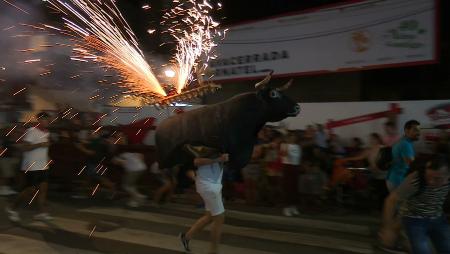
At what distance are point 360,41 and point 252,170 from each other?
4.71 metres

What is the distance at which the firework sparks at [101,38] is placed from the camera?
7.98 meters

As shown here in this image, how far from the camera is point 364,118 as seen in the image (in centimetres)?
1030

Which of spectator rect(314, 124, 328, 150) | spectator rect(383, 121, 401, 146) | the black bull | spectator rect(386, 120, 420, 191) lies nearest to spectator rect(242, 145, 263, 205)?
spectator rect(314, 124, 328, 150)

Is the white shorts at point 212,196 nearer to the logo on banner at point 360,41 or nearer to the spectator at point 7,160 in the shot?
the spectator at point 7,160

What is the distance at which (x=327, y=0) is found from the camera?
14.0 meters

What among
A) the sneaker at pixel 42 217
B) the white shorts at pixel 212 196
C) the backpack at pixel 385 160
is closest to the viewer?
the white shorts at pixel 212 196

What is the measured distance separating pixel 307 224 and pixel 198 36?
4.43 metres

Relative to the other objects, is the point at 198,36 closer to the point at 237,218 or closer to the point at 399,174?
the point at 237,218

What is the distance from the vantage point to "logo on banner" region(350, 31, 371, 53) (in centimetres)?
1224

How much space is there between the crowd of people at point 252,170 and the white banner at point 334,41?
9.29 feet

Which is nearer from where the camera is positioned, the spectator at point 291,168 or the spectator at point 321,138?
the spectator at point 291,168

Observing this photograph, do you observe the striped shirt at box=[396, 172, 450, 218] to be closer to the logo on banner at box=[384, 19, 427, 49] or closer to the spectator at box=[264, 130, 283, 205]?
the spectator at box=[264, 130, 283, 205]

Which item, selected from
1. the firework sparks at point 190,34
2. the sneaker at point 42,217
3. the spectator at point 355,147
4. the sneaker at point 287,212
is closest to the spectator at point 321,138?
the spectator at point 355,147

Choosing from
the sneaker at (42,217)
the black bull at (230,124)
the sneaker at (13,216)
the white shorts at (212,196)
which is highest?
the black bull at (230,124)
